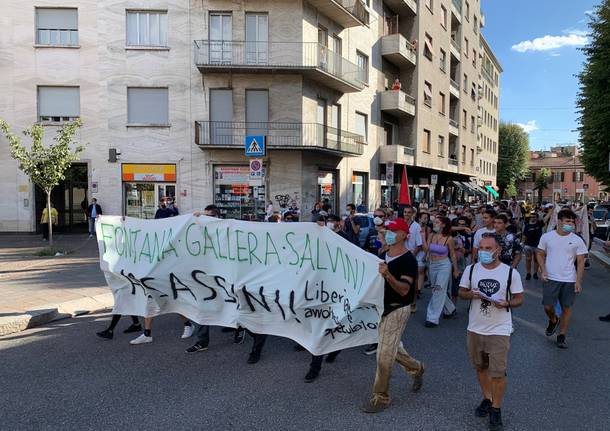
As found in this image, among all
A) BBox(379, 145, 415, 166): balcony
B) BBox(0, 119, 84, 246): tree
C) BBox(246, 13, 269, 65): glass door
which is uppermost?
BBox(246, 13, 269, 65): glass door

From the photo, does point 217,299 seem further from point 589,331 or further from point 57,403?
point 589,331

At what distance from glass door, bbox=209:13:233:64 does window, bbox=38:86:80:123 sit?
20.7 feet

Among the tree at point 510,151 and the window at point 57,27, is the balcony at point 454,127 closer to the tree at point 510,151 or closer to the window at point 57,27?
Result: the window at point 57,27

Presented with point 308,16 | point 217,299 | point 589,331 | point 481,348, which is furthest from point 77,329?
point 308,16

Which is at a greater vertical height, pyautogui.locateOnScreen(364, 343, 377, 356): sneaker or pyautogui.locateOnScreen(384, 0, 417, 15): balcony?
pyautogui.locateOnScreen(384, 0, 417, 15): balcony

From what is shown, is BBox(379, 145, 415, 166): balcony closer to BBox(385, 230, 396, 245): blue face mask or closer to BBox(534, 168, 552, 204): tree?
BBox(385, 230, 396, 245): blue face mask

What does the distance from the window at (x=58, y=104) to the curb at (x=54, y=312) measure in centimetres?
1460

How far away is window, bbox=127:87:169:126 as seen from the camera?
2048 centimetres

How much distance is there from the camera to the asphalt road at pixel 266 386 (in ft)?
13.1

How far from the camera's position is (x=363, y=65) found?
1051 inches

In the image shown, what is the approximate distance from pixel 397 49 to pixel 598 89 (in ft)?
38.9

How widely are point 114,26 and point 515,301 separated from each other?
2119 cm

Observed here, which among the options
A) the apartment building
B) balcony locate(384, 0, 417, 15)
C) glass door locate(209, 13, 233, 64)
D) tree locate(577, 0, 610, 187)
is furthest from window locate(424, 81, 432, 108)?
Answer: the apartment building

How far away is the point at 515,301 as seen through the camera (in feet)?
12.8
